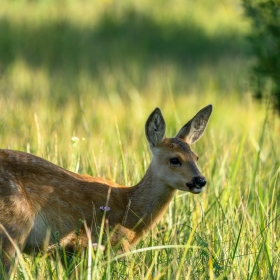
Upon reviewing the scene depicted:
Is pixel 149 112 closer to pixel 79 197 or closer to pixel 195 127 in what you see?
pixel 195 127

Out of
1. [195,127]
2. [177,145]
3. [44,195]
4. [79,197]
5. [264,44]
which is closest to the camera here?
[44,195]

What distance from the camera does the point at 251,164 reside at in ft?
21.5

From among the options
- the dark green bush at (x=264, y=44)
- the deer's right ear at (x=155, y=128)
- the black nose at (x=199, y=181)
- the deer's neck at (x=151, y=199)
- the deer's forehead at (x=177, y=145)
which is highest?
the dark green bush at (x=264, y=44)

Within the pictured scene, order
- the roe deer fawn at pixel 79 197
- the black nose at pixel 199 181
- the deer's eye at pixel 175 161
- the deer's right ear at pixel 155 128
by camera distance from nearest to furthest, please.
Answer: the roe deer fawn at pixel 79 197, the black nose at pixel 199 181, the deer's eye at pixel 175 161, the deer's right ear at pixel 155 128

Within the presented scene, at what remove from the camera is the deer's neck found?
5.10 meters

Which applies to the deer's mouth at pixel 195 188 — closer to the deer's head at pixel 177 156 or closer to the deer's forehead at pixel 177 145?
the deer's head at pixel 177 156

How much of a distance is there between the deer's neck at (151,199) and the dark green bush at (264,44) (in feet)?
12.3

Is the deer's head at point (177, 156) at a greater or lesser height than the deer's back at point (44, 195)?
greater

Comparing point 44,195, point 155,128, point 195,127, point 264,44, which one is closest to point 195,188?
point 155,128

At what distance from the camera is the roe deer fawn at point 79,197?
4.44 metres

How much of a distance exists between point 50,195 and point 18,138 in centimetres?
213

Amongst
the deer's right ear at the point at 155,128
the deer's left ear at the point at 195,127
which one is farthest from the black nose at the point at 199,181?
the deer's left ear at the point at 195,127

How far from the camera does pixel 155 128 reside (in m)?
5.27

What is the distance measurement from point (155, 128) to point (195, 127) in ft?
1.17
